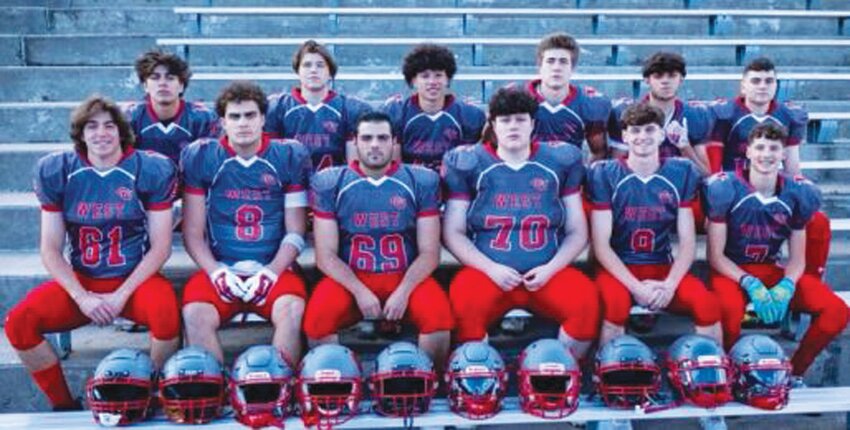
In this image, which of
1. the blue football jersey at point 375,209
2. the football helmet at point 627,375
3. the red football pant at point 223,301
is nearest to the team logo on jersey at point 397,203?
the blue football jersey at point 375,209

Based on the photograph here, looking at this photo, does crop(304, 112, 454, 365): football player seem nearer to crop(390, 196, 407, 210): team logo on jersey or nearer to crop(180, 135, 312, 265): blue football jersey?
crop(390, 196, 407, 210): team logo on jersey

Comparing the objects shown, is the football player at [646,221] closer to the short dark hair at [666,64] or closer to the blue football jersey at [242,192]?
the short dark hair at [666,64]

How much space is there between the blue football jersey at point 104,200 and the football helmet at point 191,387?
62 centimetres

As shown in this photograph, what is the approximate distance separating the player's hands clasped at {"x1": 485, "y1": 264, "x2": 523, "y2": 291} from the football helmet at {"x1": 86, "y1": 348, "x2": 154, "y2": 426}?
1377 millimetres

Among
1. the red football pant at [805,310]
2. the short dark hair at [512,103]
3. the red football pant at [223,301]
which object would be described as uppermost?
the short dark hair at [512,103]

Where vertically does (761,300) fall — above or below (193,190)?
below

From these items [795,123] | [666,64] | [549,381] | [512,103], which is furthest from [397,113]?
[795,123]

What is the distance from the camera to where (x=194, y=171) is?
3566 mm

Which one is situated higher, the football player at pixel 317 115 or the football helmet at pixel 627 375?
the football player at pixel 317 115

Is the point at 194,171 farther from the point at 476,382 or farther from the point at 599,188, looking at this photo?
the point at 599,188

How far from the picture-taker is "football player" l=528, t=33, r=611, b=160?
4.21 meters

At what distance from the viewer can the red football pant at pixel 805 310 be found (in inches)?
141

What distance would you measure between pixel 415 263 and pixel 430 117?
101 centimetres

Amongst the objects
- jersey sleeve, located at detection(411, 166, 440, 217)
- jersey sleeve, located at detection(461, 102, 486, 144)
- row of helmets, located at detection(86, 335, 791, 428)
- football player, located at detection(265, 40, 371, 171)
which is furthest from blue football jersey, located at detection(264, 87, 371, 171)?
row of helmets, located at detection(86, 335, 791, 428)
